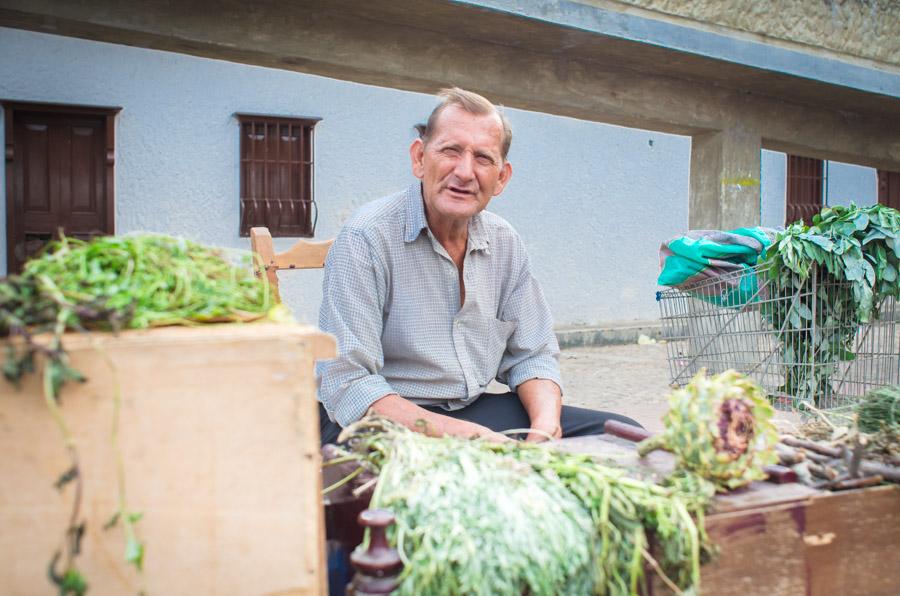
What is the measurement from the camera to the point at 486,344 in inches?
116

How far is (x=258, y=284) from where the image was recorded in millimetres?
1544

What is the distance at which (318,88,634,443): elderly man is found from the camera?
2.63 meters

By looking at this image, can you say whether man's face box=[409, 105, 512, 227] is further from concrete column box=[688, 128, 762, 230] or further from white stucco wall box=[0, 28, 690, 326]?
white stucco wall box=[0, 28, 690, 326]

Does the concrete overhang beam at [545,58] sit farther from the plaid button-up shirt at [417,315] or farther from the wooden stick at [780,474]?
the wooden stick at [780,474]

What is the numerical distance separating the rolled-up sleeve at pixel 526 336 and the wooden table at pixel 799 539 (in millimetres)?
1154

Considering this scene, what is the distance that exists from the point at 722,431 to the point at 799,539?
1.00 feet

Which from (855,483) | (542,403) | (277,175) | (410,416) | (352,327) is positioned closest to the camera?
(855,483)

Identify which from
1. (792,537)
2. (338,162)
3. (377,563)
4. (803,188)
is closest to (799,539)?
(792,537)

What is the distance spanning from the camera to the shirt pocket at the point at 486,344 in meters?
2.90

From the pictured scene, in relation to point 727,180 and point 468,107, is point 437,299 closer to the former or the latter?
point 468,107

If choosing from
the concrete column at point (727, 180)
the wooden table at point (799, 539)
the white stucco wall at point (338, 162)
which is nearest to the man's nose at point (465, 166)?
the wooden table at point (799, 539)

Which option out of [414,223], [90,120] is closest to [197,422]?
[414,223]

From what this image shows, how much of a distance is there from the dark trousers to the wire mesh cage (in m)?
1.34

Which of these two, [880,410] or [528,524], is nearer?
[528,524]
